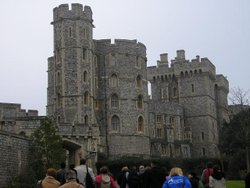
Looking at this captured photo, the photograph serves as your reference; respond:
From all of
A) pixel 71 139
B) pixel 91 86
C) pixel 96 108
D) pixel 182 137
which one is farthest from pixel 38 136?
pixel 182 137

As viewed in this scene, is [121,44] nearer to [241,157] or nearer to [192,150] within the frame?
[241,157]

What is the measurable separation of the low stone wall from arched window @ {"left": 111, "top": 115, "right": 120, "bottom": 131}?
22.8 metres

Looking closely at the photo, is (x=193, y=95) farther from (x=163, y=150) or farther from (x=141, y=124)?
(x=141, y=124)

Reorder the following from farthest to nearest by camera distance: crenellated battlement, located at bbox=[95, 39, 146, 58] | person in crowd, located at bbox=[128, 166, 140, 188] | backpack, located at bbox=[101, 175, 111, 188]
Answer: crenellated battlement, located at bbox=[95, 39, 146, 58], person in crowd, located at bbox=[128, 166, 140, 188], backpack, located at bbox=[101, 175, 111, 188]

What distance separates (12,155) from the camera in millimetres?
27141

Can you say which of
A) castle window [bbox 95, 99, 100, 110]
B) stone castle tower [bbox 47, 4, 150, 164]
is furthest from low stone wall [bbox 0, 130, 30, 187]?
castle window [bbox 95, 99, 100, 110]

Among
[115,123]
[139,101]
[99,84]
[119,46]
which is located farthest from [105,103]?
[119,46]

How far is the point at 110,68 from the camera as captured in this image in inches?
2085

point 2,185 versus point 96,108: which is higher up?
point 96,108

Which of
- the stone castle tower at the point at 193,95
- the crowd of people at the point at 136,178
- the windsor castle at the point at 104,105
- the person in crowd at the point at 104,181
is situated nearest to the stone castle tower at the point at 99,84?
the windsor castle at the point at 104,105

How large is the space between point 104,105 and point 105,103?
0.23m

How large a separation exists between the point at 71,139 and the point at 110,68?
1710 cm

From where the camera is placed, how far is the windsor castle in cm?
4461

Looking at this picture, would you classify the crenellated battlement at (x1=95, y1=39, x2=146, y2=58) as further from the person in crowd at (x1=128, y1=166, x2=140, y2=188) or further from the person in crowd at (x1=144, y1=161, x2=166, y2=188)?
the person in crowd at (x1=144, y1=161, x2=166, y2=188)
